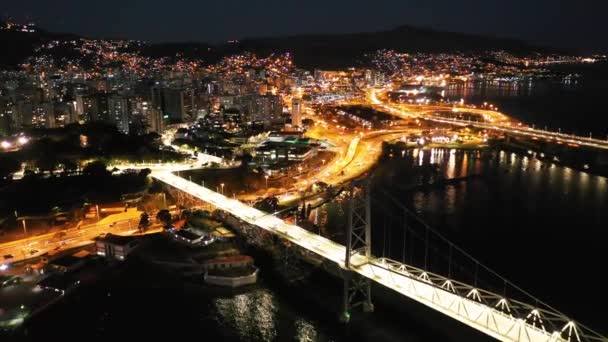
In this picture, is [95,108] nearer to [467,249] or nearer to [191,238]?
[191,238]

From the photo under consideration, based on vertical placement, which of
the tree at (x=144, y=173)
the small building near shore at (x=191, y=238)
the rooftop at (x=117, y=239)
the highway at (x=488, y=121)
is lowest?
the small building near shore at (x=191, y=238)

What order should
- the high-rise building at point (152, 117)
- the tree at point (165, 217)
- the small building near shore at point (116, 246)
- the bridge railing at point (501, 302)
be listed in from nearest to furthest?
the bridge railing at point (501, 302), the small building near shore at point (116, 246), the tree at point (165, 217), the high-rise building at point (152, 117)

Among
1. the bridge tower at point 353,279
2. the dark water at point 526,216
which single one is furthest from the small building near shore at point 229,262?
the dark water at point 526,216

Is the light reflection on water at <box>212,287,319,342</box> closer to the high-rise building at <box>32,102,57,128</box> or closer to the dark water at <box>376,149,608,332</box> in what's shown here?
the dark water at <box>376,149,608,332</box>

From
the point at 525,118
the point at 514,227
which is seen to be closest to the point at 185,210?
the point at 514,227

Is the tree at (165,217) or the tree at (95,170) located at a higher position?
the tree at (95,170)

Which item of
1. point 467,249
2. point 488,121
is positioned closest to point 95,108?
point 467,249

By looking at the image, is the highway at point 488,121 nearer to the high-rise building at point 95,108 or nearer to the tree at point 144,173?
the tree at point 144,173

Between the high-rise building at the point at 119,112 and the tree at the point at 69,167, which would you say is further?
the high-rise building at the point at 119,112
